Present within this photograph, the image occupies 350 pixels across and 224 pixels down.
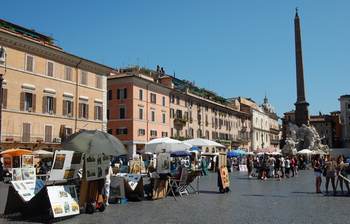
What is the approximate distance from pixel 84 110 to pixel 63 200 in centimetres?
2910

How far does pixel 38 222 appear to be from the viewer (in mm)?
9039

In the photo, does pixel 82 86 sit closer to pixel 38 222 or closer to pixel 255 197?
pixel 255 197

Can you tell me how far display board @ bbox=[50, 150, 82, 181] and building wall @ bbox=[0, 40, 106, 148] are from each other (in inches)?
796

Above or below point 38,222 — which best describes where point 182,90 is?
above

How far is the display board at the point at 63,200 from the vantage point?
9148 mm

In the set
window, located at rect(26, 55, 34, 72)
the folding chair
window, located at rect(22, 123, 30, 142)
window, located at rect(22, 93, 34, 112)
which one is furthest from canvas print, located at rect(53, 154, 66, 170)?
window, located at rect(26, 55, 34, 72)

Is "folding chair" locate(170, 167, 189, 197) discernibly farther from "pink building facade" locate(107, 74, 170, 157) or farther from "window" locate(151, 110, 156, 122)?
"window" locate(151, 110, 156, 122)

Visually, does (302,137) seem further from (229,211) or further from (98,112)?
(229,211)

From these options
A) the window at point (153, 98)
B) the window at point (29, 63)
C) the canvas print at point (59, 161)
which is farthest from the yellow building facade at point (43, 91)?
the canvas print at point (59, 161)

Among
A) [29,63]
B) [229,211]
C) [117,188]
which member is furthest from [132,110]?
[229,211]

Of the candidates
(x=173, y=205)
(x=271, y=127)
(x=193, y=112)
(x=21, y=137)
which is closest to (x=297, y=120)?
(x=193, y=112)

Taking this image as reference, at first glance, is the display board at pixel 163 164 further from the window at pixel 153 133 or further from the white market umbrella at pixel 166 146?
the window at pixel 153 133

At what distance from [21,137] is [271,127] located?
7968 cm

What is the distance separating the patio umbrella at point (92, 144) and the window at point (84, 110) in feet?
90.7
